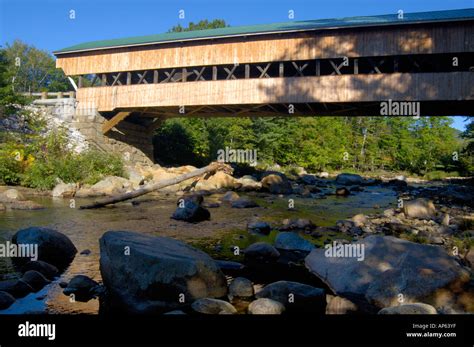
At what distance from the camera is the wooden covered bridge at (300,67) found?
14.1 meters

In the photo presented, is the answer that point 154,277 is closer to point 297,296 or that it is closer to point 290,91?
point 297,296

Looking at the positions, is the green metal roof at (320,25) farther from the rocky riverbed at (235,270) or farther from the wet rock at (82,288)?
the wet rock at (82,288)

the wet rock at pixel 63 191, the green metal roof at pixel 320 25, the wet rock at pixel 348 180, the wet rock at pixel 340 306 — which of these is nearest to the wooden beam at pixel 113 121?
the green metal roof at pixel 320 25

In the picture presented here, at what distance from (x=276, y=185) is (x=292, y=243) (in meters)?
9.77

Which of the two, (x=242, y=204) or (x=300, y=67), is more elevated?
(x=300, y=67)

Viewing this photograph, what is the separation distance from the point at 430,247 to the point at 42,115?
19.8 m

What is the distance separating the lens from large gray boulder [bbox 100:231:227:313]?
347 cm

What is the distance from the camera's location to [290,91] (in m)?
15.9

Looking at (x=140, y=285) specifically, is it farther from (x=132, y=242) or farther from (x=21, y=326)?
(x=21, y=326)

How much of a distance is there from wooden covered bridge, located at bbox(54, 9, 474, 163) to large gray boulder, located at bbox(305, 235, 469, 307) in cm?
1210

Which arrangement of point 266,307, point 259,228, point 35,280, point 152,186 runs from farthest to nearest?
point 152,186
point 259,228
point 35,280
point 266,307

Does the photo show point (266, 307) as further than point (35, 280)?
No

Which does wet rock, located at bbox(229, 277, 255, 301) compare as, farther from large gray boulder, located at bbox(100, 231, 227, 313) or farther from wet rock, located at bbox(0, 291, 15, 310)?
wet rock, located at bbox(0, 291, 15, 310)

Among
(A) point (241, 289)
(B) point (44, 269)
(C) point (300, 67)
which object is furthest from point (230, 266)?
(C) point (300, 67)
